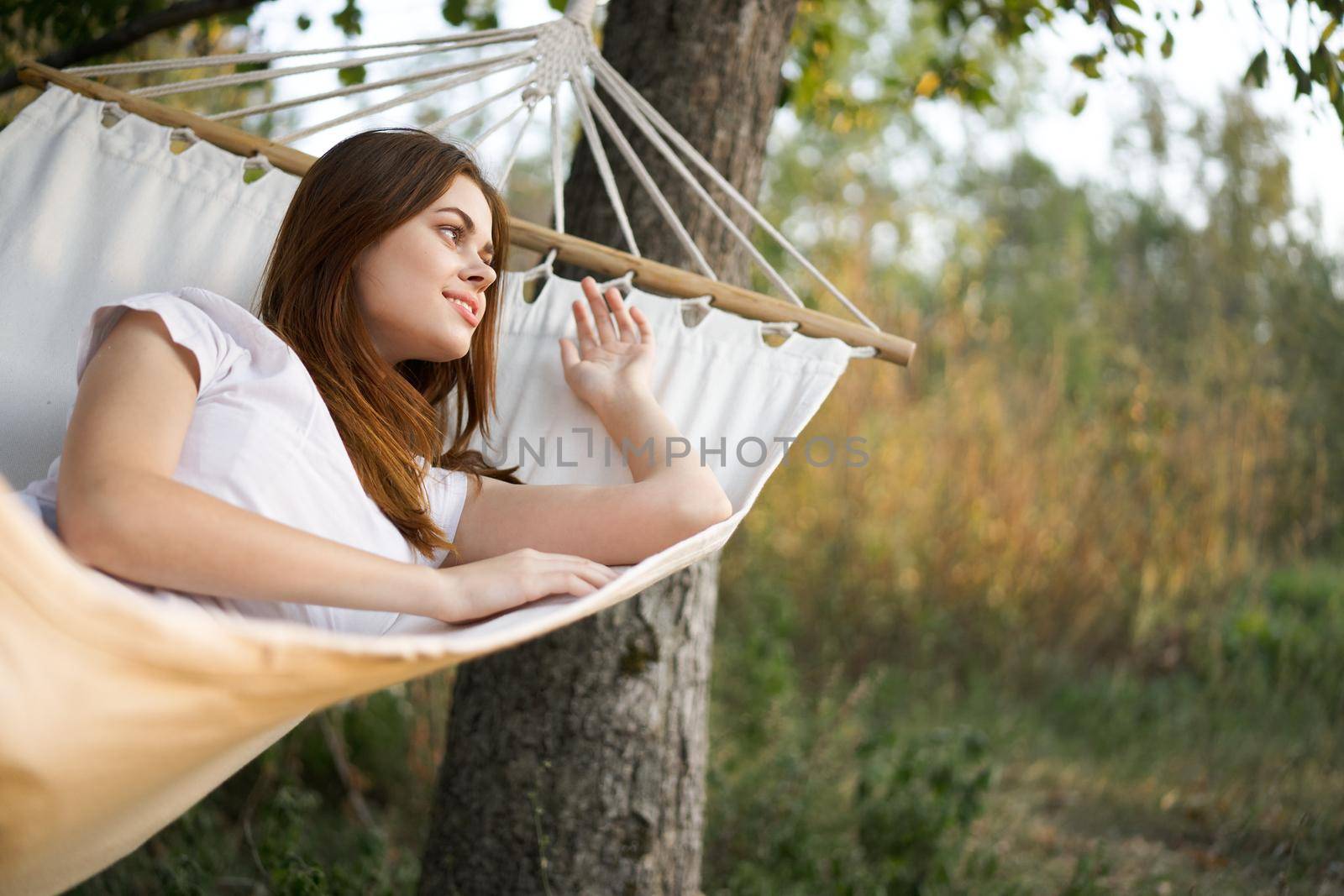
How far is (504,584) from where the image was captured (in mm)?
1155

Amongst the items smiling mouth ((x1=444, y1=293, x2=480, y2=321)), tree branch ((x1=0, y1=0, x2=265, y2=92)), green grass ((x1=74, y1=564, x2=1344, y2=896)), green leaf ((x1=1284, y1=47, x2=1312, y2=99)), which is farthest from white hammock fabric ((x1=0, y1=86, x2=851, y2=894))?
green leaf ((x1=1284, y1=47, x2=1312, y2=99))

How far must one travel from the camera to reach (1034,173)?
13.8 meters

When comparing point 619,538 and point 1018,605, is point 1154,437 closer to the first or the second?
point 1018,605

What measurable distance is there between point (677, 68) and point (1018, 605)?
9.30 feet

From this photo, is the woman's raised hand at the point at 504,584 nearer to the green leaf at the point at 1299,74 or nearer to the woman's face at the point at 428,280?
the woman's face at the point at 428,280

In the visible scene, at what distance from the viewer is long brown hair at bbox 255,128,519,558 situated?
1.32 metres

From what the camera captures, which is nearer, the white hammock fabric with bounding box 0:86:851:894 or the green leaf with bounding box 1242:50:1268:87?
the white hammock fabric with bounding box 0:86:851:894

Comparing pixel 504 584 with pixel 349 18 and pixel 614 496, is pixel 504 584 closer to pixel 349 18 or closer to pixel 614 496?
pixel 614 496

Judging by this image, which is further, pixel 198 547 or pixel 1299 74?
pixel 1299 74

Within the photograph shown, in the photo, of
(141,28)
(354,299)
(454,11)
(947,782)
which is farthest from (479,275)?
(947,782)

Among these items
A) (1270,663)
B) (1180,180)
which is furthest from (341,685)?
(1180,180)

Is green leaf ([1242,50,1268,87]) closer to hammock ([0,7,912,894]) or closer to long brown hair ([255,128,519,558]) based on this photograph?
hammock ([0,7,912,894])

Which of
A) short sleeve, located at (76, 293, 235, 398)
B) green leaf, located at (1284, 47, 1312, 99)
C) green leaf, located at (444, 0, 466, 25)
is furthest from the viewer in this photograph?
green leaf, located at (444, 0, 466, 25)

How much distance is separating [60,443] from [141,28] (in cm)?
95
